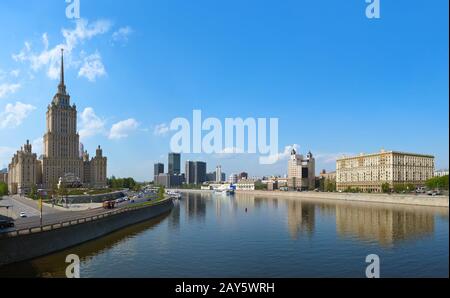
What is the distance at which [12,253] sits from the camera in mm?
31781

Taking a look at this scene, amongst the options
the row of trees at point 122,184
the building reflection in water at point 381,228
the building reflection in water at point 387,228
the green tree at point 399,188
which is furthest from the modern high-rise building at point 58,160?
the building reflection in water at point 387,228

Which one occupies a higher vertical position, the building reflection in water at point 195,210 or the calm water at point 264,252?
the calm water at point 264,252

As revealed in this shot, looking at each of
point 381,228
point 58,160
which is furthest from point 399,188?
point 58,160

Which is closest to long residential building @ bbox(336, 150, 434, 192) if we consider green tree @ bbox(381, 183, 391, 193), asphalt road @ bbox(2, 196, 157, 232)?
green tree @ bbox(381, 183, 391, 193)

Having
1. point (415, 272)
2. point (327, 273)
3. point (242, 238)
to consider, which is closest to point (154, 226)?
point (242, 238)

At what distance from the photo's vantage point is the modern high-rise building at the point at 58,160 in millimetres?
162250

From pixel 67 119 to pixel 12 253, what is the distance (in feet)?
527

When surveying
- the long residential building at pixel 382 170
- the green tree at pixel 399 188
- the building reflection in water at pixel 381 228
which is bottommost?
the building reflection in water at pixel 381 228

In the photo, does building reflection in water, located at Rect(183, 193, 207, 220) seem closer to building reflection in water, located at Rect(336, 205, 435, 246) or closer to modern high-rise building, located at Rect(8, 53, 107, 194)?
building reflection in water, located at Rect(336, 205, 435, 246)

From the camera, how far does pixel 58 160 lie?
172 m

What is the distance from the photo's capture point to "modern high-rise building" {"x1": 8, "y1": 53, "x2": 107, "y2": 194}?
162250 mm

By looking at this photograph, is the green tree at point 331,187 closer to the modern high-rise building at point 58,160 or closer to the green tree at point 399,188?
the green tree at point 399,188

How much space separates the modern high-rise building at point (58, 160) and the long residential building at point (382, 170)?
402 ft
